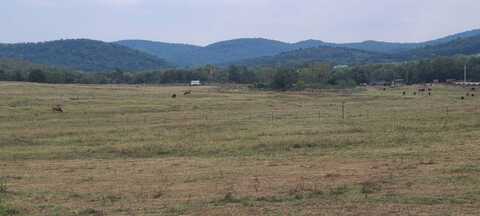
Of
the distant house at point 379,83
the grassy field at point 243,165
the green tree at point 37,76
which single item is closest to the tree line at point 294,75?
the green tree at point 37,76

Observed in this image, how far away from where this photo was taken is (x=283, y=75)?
124 metres

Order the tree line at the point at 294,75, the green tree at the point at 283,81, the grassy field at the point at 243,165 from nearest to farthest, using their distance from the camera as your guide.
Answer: the grassy field at the point at 243,165 < the green tree at the point at 283,81 < the tree line at the point at 294,75

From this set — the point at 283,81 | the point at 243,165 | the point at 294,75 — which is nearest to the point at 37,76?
the point at 283,81

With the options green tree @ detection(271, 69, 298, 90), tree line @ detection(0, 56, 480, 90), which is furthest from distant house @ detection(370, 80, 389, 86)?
green tree @ detection(271, 69, 298, 90)

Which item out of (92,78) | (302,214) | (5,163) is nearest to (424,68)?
(92,78)

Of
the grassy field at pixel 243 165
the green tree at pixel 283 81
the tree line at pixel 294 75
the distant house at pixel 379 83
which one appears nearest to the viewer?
the grassy field at pixel 243 165

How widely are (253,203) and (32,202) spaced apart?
18.7 ft

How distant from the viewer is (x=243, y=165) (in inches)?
1020

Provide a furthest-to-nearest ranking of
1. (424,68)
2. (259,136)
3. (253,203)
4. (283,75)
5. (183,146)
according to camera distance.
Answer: (424,68), (283,75), (259,136), (183,146), (253,203)

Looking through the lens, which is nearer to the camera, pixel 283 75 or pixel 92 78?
pixel 283 75

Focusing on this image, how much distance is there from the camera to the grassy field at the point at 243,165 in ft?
53.8

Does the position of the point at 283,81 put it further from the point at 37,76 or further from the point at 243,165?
the point at 243,165

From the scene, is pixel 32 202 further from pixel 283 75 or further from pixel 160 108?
pixel 283 75

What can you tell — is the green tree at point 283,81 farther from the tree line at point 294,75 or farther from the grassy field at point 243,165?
the grassy field at point 243,165
